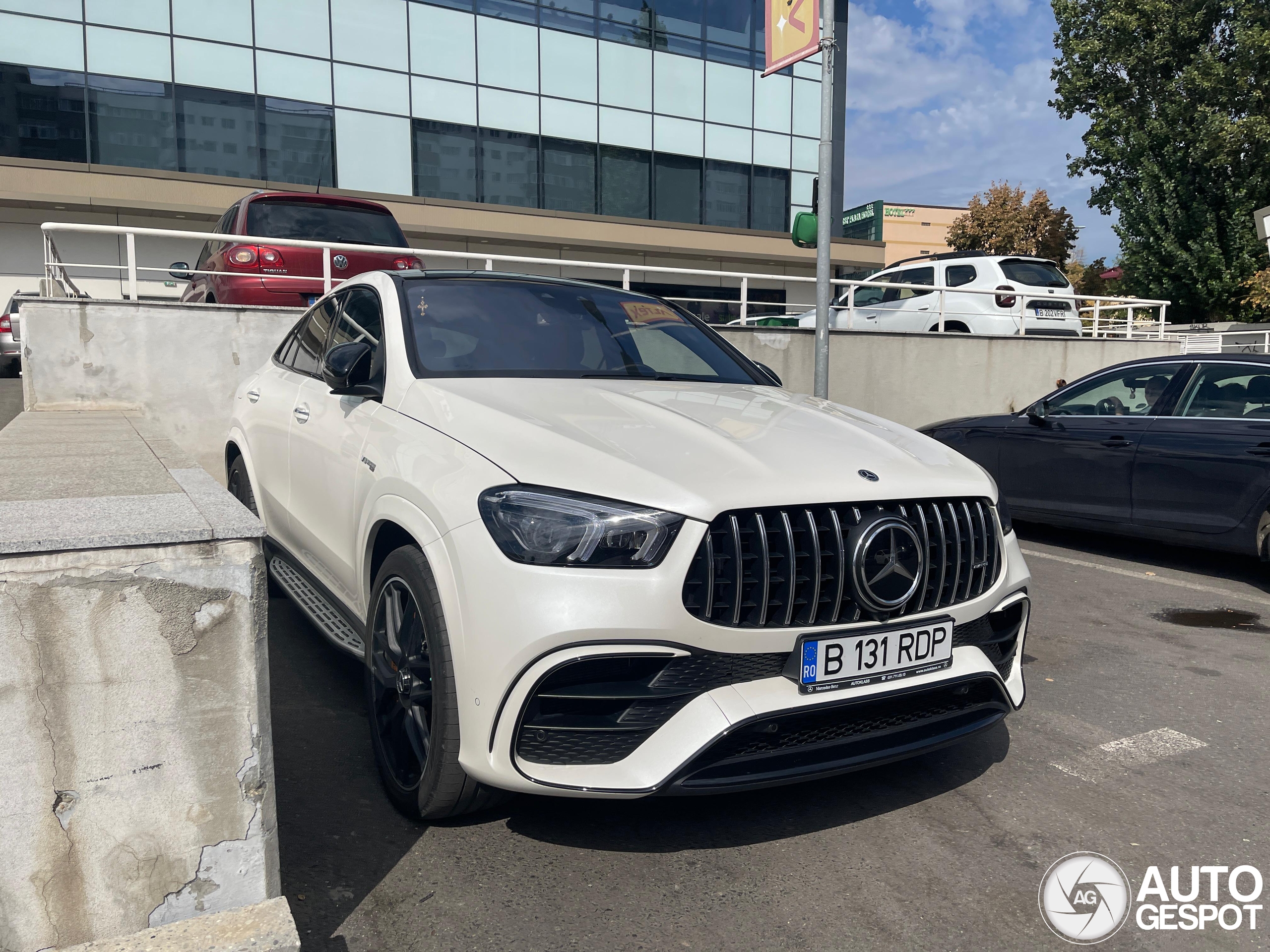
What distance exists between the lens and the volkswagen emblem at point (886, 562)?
103 inches

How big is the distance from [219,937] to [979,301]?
13.8 m

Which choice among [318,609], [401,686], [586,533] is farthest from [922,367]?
[586,533]

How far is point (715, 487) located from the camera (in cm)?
252

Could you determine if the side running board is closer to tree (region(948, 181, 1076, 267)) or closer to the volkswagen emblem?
the volkswagen emblem

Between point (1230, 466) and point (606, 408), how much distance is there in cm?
490

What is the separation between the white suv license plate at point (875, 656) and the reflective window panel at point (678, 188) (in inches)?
918

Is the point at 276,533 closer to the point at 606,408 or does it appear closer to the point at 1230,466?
the point at 606,408

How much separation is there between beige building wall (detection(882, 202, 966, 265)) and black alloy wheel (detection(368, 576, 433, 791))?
3050 inches

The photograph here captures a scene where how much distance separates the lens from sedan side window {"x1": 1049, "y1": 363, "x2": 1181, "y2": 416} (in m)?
6.87

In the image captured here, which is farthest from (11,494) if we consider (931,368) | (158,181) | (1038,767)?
(158,181)

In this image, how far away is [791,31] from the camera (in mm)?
9727

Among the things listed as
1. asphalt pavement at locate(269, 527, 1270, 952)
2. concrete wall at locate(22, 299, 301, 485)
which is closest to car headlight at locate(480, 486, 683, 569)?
asphalt pavement at locate(269, 527, 1270, 952)

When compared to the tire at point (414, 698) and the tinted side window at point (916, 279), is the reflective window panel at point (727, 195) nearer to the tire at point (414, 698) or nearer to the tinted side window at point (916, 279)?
the tinted side window at point (916, 279)

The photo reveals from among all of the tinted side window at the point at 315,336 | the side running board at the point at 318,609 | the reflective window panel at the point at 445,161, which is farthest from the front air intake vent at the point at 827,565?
the reflective window panel at the point at 445,161
